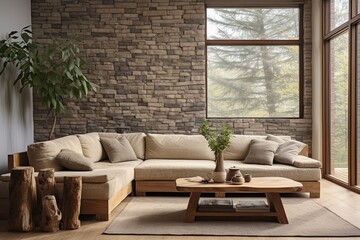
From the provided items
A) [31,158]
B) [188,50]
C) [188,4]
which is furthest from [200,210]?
[188,4]

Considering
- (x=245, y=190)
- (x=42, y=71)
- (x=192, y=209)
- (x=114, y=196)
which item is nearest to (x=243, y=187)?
(x=245, y=190)

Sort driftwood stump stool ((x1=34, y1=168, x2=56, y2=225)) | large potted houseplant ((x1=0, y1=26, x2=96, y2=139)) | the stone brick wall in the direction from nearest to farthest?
driftwood stump stool ((x1=34, y1=168, x2=56, y2=225)) → large potted houseplant ((x1=0, y1=26, x2=96, y2=139)) → the stone brick wall

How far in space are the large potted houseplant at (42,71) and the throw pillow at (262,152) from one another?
2475 mm

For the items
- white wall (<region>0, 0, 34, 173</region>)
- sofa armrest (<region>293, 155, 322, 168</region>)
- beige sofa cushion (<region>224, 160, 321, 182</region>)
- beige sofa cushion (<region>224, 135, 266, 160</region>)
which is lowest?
beige sofa cushion (<region>224, 160, 321, 182</region>)

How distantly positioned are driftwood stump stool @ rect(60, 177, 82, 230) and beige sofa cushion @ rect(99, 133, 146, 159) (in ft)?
8.13

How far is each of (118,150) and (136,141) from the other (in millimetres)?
505

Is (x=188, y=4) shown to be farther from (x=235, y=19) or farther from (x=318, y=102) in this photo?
(x=318, y=102)

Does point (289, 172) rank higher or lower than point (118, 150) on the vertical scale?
lower

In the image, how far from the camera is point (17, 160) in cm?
508

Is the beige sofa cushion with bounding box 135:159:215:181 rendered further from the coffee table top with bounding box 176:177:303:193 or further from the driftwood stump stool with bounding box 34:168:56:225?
the driftwood stump stool with bounding box 34:168:56:225

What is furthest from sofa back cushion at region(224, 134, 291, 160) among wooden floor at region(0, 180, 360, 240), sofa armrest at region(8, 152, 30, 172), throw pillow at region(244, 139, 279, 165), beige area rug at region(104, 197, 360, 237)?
sofa armrest at region(8, 152, 30, 172)

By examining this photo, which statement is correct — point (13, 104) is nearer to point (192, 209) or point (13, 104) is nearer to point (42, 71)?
point (42, 71)

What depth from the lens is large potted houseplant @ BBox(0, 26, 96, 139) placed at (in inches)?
237

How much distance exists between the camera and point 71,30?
721 cm
